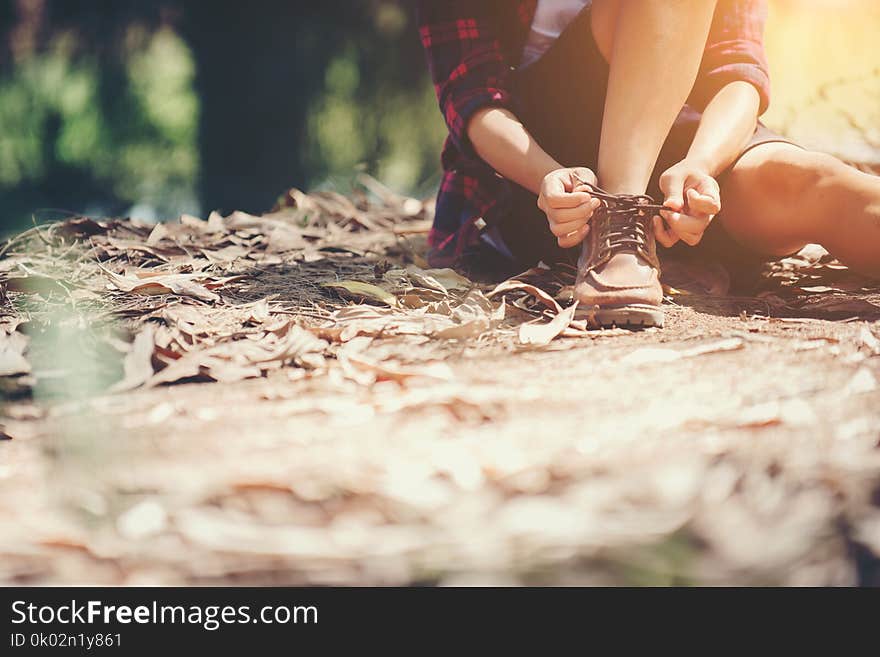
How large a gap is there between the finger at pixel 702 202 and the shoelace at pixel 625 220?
5 cm

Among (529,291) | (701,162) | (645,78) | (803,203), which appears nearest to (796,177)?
(803,203)

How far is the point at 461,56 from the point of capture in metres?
1.20

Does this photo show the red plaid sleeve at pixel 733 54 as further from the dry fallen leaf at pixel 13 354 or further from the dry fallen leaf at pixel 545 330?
the dry fallen leaf at pixel 13 354

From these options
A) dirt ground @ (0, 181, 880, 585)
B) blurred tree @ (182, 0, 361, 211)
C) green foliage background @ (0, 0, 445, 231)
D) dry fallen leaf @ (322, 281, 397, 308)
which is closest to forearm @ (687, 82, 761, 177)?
dirt ground @ (0, 181, 880, 585)

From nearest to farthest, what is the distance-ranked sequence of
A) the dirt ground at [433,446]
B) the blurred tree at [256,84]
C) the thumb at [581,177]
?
the dirt ground at [433,446]
the thumb at [581,177]
the blurred tree at [256,84]

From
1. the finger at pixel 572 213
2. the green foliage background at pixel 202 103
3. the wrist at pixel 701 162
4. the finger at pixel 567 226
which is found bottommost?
the finger at pixel 567 226

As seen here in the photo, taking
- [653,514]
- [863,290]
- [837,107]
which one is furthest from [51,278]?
[837,107]

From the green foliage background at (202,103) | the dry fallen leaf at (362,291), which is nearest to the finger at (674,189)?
the dry fallen leaf at (362,291)

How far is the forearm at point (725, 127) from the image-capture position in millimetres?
1004

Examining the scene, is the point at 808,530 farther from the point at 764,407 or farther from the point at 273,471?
the point at 273,471

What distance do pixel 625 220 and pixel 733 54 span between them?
0.37m

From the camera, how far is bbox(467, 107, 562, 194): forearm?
3.48 ft

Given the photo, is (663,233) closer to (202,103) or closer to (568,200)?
(568,200)

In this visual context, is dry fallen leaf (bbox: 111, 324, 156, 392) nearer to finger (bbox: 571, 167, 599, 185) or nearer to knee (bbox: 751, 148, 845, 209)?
finger (bbox: 571, 167, 599, 185)
